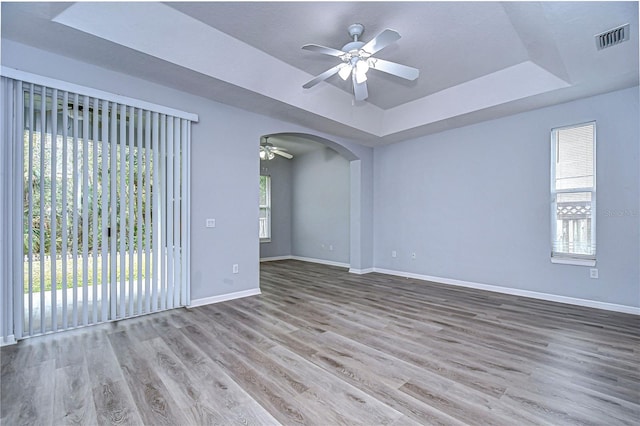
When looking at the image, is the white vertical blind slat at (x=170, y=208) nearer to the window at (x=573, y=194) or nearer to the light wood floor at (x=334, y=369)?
the light wood floor at (x=334, y=369)

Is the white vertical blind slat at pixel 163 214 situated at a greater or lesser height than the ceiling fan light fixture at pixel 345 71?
lesser

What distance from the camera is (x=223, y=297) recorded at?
4016 millimetres

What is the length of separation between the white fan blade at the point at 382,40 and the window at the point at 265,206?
5769 mm

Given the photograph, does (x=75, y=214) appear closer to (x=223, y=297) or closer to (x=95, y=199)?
(x=95, y=199)

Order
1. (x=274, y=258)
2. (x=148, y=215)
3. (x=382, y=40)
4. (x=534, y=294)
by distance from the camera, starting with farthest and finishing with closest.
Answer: (x=274, y=258) < (x=534, y=294) < (x=148, y=215) < (x=382, y=40)

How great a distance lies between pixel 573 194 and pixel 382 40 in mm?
3448

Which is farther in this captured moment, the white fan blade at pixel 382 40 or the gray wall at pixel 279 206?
the gray wall at pixel 279 206

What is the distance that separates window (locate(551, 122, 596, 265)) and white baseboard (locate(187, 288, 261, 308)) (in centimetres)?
429

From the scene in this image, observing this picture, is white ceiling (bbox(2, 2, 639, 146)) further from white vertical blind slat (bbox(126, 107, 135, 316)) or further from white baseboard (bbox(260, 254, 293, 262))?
white baseboard (bbox(260, 254, 293, 262))

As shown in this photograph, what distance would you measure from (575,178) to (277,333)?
14.2 feet

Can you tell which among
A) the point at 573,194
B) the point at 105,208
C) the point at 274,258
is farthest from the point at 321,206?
the point at 105,208

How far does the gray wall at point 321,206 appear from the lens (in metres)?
7.24

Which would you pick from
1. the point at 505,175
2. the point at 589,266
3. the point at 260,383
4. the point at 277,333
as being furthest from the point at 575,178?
the point at 260,383

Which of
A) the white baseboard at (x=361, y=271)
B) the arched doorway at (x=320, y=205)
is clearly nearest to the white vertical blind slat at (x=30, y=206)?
the arched doorway at (x=320, y=205)
